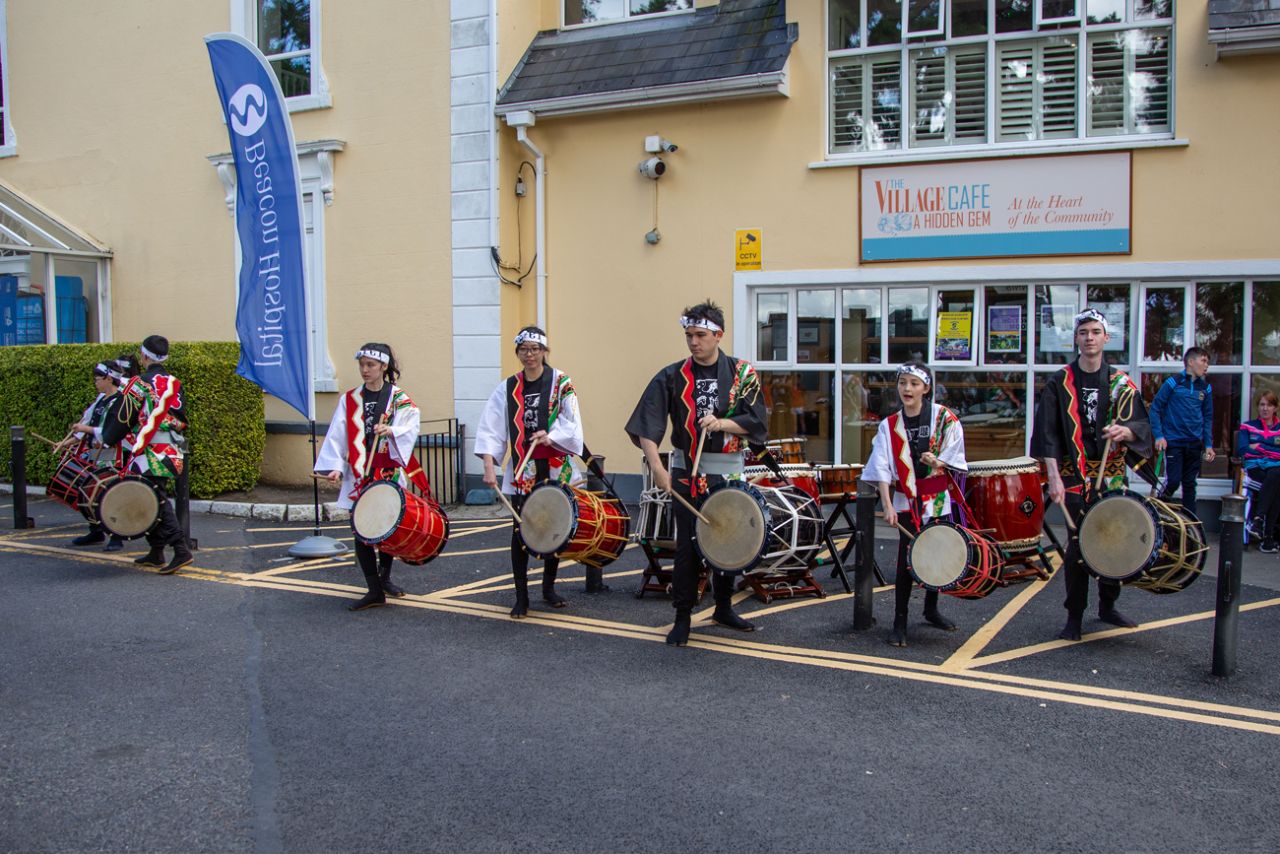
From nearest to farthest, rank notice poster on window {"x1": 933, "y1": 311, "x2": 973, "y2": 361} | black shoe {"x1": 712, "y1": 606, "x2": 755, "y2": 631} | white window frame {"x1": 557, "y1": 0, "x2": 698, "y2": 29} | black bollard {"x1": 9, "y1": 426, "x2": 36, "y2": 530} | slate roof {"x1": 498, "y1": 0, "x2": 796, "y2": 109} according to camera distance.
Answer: black shoe {"x1": 712, "y1": 606, "x2": 755, "y2": 631}
notice poster on window {"x1": 933, "y1": 311, "x2": 973, "y2": 361}
black bollard {"x1": 9, "y1": 426, "x2": 36, "y2": 530}
slate roof {"x1": 498, "y1": 0, "x2": 796, "y2": 109}
white window frame {"x1": 557, "y1": 0, "x2": 698, "y2": 29}

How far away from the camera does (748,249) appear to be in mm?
12117

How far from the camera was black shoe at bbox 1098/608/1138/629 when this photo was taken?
707cm

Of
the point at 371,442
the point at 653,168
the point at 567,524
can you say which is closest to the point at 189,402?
the point at 653,168

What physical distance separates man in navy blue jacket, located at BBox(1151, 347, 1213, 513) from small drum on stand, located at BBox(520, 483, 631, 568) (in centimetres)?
560

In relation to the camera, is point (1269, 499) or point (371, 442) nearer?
point (371, 442)

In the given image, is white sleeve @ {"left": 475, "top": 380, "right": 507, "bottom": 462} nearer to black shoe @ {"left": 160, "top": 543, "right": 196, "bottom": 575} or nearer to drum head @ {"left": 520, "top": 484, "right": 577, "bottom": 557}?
drum head @ {"left": 520, "top": 484, "right": 577, "bottom": 557}

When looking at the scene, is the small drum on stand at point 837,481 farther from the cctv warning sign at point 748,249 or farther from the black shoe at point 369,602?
the cctv warning sign at point 748,249

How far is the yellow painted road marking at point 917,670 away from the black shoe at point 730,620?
0.19m

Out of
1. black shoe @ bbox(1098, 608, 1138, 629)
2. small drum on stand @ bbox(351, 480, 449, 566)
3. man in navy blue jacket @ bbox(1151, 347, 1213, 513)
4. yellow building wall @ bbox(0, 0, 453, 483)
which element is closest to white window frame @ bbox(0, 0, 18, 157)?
yellow building wall @ bbox(0, 0, 453, 483)

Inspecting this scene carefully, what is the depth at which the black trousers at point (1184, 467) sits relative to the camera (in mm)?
10203

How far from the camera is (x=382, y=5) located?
44.4ft

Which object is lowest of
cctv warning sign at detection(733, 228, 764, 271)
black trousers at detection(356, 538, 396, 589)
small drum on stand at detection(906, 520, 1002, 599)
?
black trousers at detection(356, 538, 396, 589)

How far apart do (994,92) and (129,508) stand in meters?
9.09

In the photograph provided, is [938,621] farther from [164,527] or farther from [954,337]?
[164,527]
